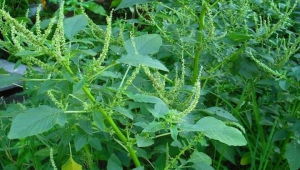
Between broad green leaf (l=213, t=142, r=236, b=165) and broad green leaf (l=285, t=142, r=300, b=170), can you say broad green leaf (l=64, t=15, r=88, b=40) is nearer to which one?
broad green leaf (l=213, t=142, r=236, b=165)

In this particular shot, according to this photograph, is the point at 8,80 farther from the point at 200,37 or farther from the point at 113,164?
the point at 200,37

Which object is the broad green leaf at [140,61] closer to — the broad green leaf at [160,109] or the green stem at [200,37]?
the broad green leaf at [160,109]

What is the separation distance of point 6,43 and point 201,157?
613mm

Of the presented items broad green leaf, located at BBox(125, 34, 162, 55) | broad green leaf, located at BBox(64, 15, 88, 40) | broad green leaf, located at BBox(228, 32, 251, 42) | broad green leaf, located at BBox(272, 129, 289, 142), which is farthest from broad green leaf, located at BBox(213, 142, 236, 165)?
broad green leaf, located at BBox(64, 15, 88, 40)

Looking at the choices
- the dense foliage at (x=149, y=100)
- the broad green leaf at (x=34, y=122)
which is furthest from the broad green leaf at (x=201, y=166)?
the broad green leaf at (x=34, y=122)

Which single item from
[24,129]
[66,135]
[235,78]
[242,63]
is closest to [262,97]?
[235,78]

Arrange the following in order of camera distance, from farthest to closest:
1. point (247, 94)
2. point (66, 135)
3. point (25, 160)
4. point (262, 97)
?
point (262, 97), point (247, 94), point (25, 160), point (66, 135)

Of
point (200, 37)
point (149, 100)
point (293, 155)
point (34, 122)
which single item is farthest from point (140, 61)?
point (293, 155)

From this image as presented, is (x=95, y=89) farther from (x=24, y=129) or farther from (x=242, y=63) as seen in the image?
(x=242, y=63)

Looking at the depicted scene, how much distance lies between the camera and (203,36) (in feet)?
5.11

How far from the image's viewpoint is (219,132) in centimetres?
101

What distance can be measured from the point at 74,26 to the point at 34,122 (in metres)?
0.28

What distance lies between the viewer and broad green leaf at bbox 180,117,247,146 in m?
0.98

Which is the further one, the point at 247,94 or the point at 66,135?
the point at 247,94
